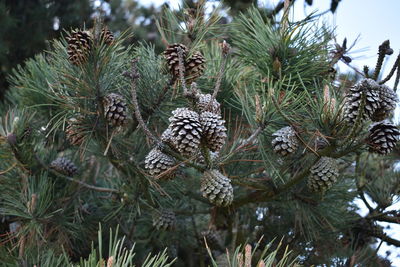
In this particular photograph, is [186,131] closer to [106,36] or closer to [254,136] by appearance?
[254,136]

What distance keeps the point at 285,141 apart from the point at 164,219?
45 centimetres

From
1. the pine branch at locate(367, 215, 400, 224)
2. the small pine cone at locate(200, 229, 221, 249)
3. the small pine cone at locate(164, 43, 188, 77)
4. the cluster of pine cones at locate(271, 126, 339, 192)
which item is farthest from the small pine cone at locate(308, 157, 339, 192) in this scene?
the small pine cone at locate(200, 229, 221, 249)

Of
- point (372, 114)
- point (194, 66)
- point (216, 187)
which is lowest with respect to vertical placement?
point (216, 187)

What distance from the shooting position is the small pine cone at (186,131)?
0.92m

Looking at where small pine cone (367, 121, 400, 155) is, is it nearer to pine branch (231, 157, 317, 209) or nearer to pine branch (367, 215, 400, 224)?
pine branch (231, 157, 317, 209)

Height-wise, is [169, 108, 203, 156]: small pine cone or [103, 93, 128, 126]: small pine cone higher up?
[103, 93, 128, 126]: small pine cone

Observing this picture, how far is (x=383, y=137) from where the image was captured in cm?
99

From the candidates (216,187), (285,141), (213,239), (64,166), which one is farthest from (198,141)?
(213,239)

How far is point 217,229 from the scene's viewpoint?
1792mm

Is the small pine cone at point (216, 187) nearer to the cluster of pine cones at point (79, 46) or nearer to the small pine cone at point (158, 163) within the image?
the small pine cone at point (158, 163)

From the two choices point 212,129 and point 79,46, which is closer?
point 212,129

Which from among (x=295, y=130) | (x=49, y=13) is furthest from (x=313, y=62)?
(x=49, y=13)

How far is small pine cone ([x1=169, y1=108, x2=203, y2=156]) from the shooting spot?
3.03ft

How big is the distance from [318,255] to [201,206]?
0.40 m
